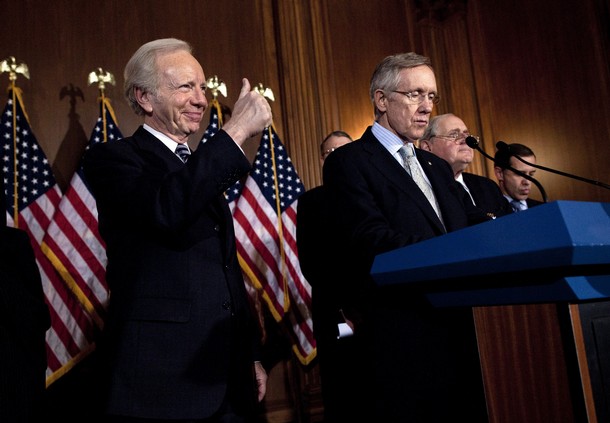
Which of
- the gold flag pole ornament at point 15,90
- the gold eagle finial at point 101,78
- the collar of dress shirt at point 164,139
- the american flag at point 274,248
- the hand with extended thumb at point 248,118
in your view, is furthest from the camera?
the american flag at point 274,248

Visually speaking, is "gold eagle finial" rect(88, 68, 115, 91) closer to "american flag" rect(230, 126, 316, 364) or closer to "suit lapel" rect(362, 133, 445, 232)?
"american flag" rect(230, 126, 316, 364)

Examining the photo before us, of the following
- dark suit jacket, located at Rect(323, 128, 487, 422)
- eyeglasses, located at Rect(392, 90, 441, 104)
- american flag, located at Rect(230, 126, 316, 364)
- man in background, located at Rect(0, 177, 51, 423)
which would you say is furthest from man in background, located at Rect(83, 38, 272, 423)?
american flag, located at Rect(230, 126, 316, 364)

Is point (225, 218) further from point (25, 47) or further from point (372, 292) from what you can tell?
point (25, 47)

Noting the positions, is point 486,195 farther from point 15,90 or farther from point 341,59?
point 15,90

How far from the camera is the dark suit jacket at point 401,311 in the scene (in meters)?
1.48

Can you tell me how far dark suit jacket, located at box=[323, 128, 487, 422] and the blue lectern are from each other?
0.44 ft

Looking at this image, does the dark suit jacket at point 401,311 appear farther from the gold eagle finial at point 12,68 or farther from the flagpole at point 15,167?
the gold eagle finial at point 12,68

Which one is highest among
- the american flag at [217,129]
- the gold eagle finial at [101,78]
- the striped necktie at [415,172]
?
the gold eagle finial at [101,78]

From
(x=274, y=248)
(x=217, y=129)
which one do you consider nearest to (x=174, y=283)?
(x=274, y=248)

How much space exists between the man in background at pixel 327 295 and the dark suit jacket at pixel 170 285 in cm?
142

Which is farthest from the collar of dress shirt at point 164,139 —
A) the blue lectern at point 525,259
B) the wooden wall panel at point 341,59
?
the wooden wall panel at point 341,59

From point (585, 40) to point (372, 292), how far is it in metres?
4.72

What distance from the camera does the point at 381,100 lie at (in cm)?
224

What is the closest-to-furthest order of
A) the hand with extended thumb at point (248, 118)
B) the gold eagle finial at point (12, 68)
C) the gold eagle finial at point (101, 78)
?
1. the hand with extended thumb at point (248, 118)
2. the gold eagle finial at point (12, 68)
3. the gold eagle finial at point (101, 78)
